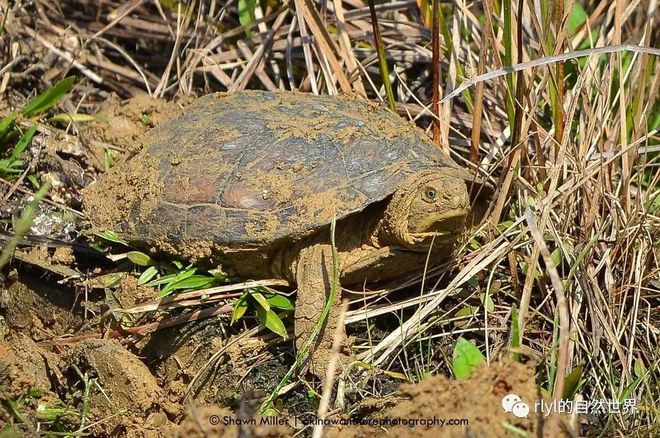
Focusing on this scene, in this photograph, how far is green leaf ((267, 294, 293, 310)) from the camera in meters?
3.35

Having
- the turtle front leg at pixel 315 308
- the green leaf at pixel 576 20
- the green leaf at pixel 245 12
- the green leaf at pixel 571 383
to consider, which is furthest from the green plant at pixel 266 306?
the green leaf at pixel 576 20

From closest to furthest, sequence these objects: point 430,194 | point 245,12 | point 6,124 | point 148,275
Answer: point 430,194 → point 148,275 → point 6,124 → point 245,12

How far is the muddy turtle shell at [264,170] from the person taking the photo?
323 cm

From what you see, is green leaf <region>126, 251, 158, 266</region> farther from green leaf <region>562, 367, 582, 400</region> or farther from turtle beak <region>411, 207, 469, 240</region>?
green leaf <region>562, 367, 582, 400</region>

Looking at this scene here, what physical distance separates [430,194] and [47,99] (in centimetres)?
233

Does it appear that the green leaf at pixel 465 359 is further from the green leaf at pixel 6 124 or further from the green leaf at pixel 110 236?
the green leaf at pixel 6 124

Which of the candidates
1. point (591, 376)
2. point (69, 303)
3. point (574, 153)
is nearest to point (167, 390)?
point (69, 303)

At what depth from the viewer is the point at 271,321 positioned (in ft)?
10.8

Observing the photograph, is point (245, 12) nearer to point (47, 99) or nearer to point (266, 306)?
point (47, 99)

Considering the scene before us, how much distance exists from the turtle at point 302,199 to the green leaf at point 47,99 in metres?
0.92

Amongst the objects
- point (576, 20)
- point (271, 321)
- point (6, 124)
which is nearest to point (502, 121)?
point (576, 20)

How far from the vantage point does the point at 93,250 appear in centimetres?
Answer: 375

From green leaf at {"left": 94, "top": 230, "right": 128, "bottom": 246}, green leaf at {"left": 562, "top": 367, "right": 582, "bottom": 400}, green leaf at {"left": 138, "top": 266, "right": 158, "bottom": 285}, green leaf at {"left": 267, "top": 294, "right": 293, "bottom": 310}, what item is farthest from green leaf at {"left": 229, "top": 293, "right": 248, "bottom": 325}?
green leaf at {"left": 562, "top": 367, "right": 582, "bottom": 400}

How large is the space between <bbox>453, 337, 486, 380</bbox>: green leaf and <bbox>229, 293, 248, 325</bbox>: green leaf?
37.2 inches
